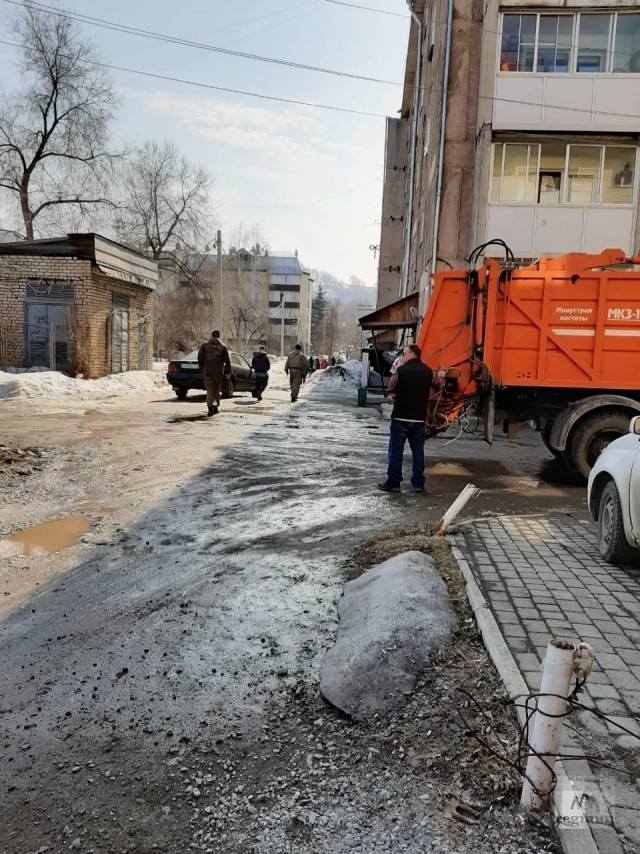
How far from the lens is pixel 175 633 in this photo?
393 centimetres

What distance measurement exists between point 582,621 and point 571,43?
17399 mm

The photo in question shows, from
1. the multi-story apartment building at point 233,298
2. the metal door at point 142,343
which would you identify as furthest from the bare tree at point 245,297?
the metal door at point 142,343

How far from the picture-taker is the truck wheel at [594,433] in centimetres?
884

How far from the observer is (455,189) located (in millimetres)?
17562

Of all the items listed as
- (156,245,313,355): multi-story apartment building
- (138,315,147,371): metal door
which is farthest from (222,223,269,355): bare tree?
(138,315,147,371): metal door

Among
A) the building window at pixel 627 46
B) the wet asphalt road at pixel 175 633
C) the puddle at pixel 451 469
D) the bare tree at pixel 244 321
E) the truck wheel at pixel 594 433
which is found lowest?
the wet asphalt road at pixel 175 633

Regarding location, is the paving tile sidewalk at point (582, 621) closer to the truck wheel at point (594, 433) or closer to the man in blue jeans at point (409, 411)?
the man in blue jeans at point (409, 411)

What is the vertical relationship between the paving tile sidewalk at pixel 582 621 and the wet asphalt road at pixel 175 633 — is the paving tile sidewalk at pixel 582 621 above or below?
above

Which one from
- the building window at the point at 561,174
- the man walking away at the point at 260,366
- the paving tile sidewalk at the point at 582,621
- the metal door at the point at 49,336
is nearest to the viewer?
the paving tile sidewalk at the point at 582,621

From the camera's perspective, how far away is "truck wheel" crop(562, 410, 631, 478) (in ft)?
29.0

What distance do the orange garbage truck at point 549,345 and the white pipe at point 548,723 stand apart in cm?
694

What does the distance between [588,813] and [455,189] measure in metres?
17.4

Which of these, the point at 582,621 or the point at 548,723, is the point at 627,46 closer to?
the point at 582,621

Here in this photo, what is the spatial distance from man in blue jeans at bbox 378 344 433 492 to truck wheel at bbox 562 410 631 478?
246 centimetres
